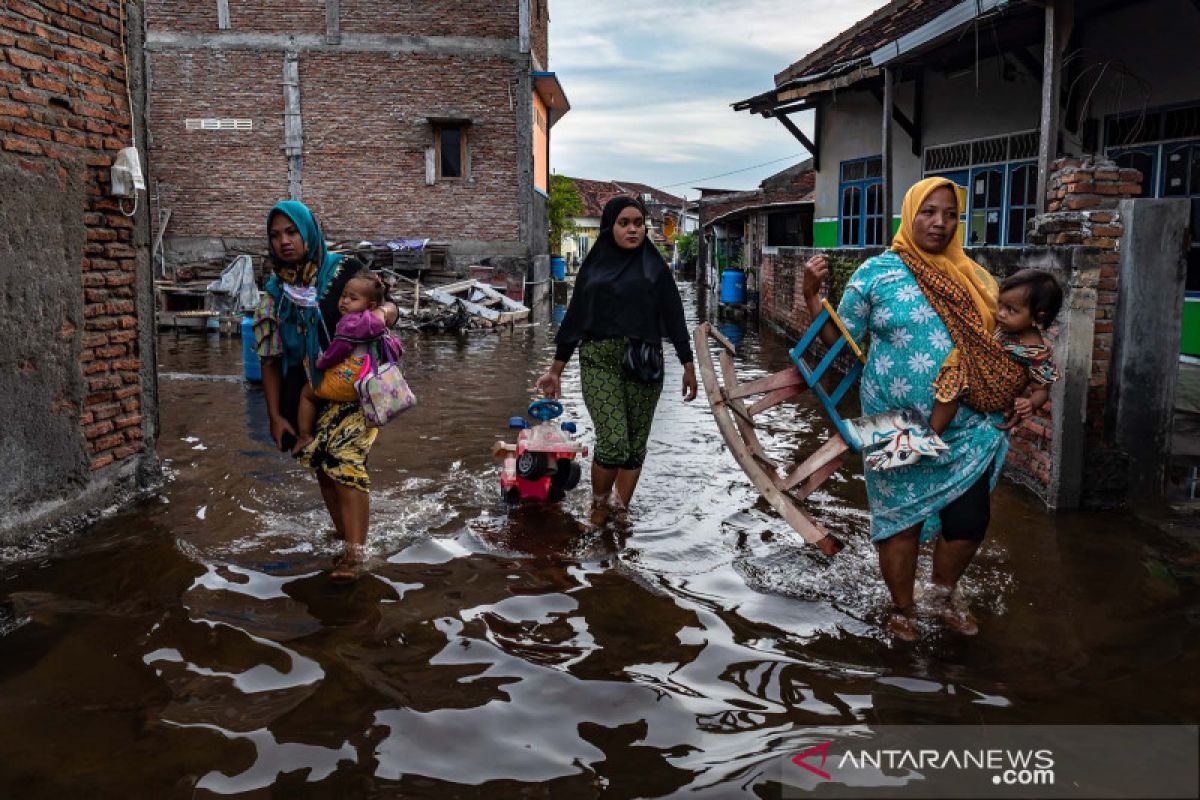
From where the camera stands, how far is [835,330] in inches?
149

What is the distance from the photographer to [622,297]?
5.12 m

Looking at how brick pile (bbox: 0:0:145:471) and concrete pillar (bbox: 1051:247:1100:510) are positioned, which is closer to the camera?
brick pile (bbox: 0:0:145:471)

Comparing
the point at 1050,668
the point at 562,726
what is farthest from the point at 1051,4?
the point at 562,726

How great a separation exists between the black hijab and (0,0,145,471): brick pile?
102 inches

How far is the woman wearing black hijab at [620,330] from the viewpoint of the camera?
512cm

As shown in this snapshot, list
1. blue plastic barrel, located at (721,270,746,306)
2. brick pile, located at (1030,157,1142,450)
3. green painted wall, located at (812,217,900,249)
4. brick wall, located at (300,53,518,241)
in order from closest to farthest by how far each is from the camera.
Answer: brick pile, located at (1030,157,1142,450) < green painted wall, located at (812,217,900,249) < brick wall, located at (300,53,518,241) < blue plastic barrel, located at (721,270,746,306)

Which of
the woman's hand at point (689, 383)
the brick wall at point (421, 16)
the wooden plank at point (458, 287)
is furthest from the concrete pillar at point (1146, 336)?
the brick wall at point (421, 16)

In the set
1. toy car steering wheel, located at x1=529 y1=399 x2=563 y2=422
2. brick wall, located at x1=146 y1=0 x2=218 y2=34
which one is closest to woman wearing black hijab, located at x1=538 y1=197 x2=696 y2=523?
toy car steering wheel, located at x1=529 y1=399 x2=563 y2=422

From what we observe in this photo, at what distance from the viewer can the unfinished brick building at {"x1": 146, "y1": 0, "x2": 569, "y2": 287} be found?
21125 mm

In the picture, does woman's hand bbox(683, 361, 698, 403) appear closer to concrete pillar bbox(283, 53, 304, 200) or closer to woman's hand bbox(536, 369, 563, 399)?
woman's hand bbox(536, 369, 563, 399)

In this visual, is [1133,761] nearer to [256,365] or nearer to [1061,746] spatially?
[1061,746]

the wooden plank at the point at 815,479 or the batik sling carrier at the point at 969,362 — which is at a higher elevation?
the batik sling carrier at the point at 969,362

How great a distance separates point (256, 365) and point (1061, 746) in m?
9.18

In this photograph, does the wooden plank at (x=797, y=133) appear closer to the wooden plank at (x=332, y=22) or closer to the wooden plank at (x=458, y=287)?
the wooden plank at (x=458, y=287)
